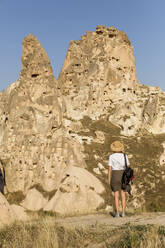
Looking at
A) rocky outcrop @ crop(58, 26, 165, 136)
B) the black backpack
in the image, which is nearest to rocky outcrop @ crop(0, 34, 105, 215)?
rocky outcrop @ crop(58, 26, 165, 136)

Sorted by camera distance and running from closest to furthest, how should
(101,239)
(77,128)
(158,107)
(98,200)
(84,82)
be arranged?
(101,239), (98,200), (77,128), (158,107), (84,82)

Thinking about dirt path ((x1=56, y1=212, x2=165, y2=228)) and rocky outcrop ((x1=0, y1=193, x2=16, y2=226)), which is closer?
dirt path ((x1=56, y1=212, x2=165, y2=228))

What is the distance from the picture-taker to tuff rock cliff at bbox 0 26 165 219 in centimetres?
1816

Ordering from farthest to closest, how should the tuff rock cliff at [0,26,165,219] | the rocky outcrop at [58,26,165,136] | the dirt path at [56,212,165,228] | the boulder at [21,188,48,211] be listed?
the rocky outcrop at [58,26,165,136], the tuff rock cliff at [0,26,165,219], the boulder at [21,188,48,211], the dirt path at [56,212,165,228]

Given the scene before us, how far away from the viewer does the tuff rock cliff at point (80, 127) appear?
18156mm

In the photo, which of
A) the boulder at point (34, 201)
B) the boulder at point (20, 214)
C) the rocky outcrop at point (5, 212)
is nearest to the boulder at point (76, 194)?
the boulder at point (20, 214)

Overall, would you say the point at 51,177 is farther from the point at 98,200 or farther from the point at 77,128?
the point at 77,128

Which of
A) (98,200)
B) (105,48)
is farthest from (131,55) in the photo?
(98,200)

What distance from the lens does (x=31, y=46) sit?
31.3m

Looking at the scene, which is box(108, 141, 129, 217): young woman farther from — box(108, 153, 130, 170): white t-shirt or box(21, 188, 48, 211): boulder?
box(21, 188, 48, 211): boulder

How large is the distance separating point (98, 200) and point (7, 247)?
1018 centimetres

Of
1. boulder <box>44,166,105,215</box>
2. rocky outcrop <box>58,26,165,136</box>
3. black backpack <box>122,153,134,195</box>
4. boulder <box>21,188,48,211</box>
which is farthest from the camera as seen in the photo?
rocky outcrop <box>58,26,165,136</box>

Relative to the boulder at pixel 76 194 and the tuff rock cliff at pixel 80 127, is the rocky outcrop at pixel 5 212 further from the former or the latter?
the boulder at pixel 76 194

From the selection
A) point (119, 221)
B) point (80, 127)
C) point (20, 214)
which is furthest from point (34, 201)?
point (80, 127)
